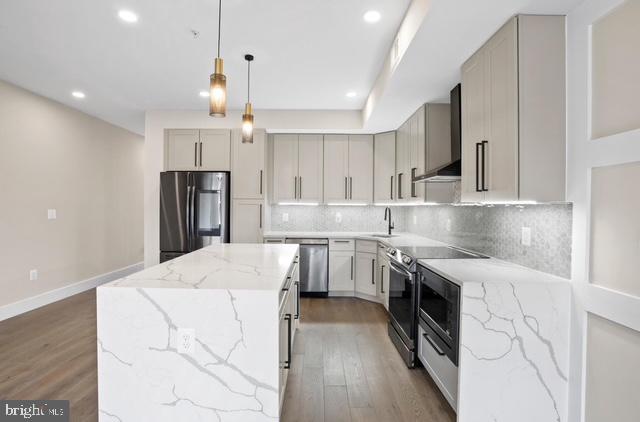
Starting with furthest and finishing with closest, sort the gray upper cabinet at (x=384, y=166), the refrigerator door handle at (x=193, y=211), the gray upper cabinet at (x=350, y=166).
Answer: the gray upper cabinet at (x=350, y=166) < the gray upper cabinet at (x=384, y=166) < the refrigerator door handle at (x=193, y=211)

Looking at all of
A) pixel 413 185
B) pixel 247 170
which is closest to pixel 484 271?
pixel 413 185

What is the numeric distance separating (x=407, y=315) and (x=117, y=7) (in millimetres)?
3090

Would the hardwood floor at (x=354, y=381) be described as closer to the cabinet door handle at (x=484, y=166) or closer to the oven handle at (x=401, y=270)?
the oven handle at (x=401, y=270)

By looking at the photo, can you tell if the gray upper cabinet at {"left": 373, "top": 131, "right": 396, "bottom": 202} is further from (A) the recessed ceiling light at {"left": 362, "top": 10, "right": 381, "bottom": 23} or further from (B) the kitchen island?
(B) the kitchen island

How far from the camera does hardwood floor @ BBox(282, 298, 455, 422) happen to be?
201cm

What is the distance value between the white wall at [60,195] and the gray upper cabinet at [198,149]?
1.36 m

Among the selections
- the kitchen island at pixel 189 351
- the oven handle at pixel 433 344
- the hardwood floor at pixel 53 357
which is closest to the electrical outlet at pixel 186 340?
the kitchen island at pixel 189 351

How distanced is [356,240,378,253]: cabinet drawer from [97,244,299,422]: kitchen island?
2.87 metres

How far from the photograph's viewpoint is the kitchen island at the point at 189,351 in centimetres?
145

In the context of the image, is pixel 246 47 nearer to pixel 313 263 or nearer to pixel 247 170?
pixel 247 170

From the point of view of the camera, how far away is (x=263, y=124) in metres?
4.42

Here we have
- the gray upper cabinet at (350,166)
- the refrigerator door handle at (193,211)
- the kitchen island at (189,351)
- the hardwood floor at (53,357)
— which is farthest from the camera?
the gray upper cabinet at (350,166)

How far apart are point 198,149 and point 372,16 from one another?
117 inches

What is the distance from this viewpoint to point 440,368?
7.11 ft
